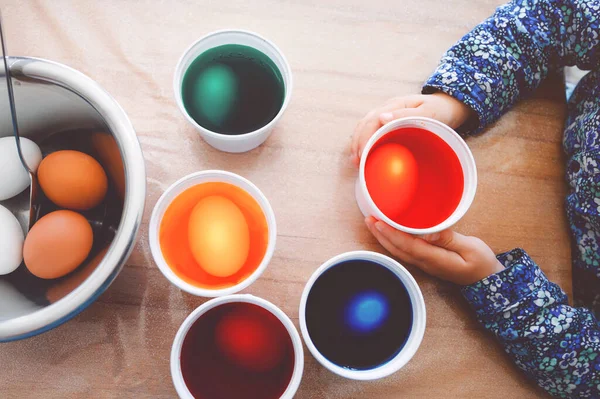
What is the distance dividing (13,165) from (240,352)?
1.27 ft

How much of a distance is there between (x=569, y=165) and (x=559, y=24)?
0.24 metres

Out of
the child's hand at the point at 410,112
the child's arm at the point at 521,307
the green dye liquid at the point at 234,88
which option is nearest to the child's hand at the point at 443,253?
the child's arm at the point at 521,307

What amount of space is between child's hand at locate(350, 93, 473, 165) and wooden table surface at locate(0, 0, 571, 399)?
0.03m

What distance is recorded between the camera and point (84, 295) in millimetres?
460

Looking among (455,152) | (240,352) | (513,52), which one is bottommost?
(240,352)

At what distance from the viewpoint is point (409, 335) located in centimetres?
60

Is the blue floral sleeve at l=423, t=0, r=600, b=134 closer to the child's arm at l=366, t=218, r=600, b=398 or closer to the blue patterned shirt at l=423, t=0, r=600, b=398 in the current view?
the blue patterned shirt at l=423, t=0, r=600, b=398

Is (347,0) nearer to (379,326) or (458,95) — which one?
(458,95)

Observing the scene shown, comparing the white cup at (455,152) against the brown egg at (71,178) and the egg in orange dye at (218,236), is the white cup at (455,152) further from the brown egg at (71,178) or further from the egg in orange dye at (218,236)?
the brown egg at (71,178)

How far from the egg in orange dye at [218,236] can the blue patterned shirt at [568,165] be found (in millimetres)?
349

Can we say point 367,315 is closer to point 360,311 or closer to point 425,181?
point 360,311

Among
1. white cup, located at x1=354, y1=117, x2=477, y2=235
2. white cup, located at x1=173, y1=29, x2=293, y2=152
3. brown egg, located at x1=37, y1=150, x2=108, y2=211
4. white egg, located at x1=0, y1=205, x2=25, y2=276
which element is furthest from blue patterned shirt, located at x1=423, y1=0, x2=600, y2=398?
white egg, located at x1=0, y1=205, x2=25, y2=276

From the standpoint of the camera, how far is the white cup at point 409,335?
0.55 m

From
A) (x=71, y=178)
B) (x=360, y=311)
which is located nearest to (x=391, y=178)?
(x=360, y=311)
